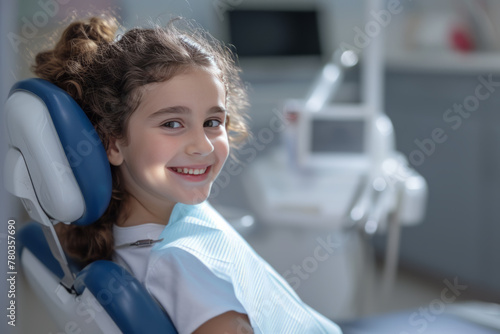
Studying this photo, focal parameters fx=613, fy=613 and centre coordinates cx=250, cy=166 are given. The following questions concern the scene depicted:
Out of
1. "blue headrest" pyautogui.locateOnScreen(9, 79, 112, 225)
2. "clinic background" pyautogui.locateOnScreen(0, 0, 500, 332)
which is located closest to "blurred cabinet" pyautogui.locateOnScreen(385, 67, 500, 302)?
"clinic background" pyautogui.locateOnScreen(0, 0, 500, 332)

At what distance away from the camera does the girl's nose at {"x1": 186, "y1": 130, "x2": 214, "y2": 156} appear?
81cm

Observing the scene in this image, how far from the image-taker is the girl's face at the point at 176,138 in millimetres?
804

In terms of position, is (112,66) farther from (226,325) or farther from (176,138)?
(226,325)

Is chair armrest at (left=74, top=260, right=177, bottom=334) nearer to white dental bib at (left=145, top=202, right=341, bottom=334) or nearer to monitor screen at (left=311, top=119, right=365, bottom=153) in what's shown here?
white dental bib at (left=145, top=202, right=341, bottom=334)

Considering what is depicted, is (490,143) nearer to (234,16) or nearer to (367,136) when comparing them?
(367,136)

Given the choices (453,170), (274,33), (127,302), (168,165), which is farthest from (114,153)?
(274,33)

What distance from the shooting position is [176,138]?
807mm

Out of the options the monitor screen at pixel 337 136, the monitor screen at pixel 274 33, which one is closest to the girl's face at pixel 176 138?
the monitor screen at pixel 337 136

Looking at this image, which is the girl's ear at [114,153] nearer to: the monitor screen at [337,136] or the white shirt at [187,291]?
the white shirt at [187,291]

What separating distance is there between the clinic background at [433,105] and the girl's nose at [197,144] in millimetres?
1557

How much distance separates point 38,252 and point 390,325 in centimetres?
71

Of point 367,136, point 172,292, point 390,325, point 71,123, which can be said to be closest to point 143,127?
point 71,123

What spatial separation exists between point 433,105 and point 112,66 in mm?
2221

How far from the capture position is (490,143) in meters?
2.58
